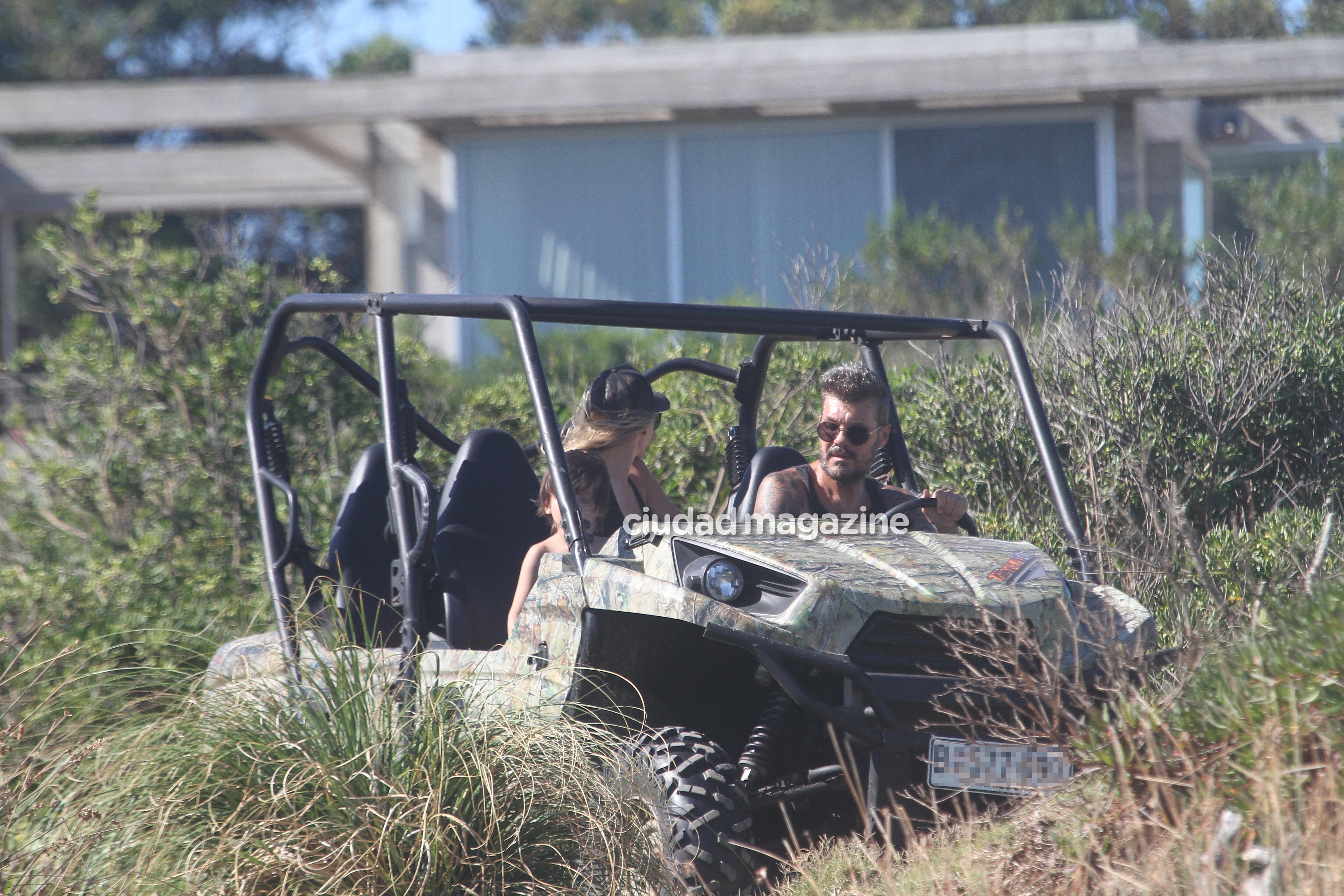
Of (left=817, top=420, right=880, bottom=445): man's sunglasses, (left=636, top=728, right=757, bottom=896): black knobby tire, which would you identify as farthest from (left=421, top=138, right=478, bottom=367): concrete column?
(left=636, top=728, right=757, bottom=896): black knobby tire

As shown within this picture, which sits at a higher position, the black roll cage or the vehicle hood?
the black roll cage

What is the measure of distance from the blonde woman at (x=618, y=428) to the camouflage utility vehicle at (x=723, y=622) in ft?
1.06

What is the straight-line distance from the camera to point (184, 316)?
704 centimetres

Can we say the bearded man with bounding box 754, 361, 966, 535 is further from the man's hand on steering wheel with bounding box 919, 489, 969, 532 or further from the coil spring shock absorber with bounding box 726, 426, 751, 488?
the coil spring shock absorber with bounding box 726, 426, 751, 488

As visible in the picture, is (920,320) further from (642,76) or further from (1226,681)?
(642,76)

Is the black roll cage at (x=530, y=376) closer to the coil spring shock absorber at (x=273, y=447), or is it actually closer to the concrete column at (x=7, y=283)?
the coil spring shock absorber at (x=273, y=447)

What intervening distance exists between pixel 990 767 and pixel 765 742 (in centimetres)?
55

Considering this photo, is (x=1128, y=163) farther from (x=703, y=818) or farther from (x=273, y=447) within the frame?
(x=703, y=818)

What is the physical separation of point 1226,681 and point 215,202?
614 inches

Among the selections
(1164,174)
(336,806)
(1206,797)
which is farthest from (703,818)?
(1164,174)

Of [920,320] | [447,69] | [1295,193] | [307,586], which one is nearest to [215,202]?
[447,69]

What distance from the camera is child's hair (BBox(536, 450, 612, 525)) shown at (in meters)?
4.17

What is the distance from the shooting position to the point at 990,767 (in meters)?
3.12

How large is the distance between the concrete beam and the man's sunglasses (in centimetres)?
1257
